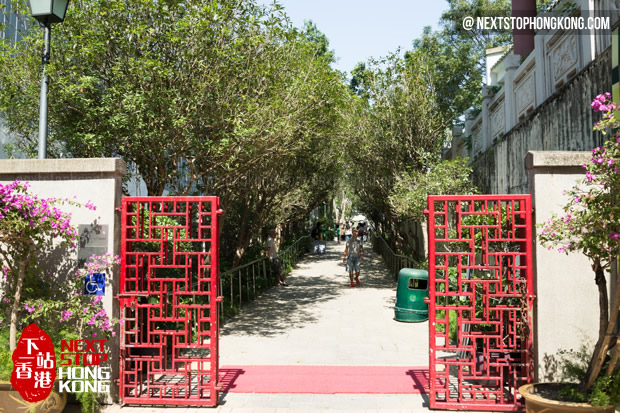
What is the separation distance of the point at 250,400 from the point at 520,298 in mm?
3489

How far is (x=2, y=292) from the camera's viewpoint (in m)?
6.23

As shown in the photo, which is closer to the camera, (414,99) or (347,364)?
(347,364)

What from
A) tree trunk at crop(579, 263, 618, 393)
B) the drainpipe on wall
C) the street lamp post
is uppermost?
the drainpipe on wall

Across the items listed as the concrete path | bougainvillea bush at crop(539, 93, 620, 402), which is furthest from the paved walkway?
bougainvillea bush at crop(539, 93, 620, 402)

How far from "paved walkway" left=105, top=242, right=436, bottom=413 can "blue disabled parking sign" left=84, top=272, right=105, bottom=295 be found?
1422mm

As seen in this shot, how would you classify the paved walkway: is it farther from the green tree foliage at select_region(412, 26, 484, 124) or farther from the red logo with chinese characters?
the green tree foliage at select_region(412, 26, 484, 124)

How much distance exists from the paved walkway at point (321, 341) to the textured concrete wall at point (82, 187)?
5.98 ft

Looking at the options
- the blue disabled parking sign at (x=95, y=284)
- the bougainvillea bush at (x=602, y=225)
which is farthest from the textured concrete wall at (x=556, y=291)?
the blue disabled parking sign at (x=95, y=284)

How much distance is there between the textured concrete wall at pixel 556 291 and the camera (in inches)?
230

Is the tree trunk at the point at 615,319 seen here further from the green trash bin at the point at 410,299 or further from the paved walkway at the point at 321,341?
the green trash bin at the point at 410,299

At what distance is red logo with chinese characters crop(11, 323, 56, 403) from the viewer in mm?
5371

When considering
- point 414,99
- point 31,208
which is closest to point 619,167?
point 31,208

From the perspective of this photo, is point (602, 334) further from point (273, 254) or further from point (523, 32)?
point (273, 254)

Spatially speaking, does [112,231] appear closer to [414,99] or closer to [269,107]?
[269,107]
